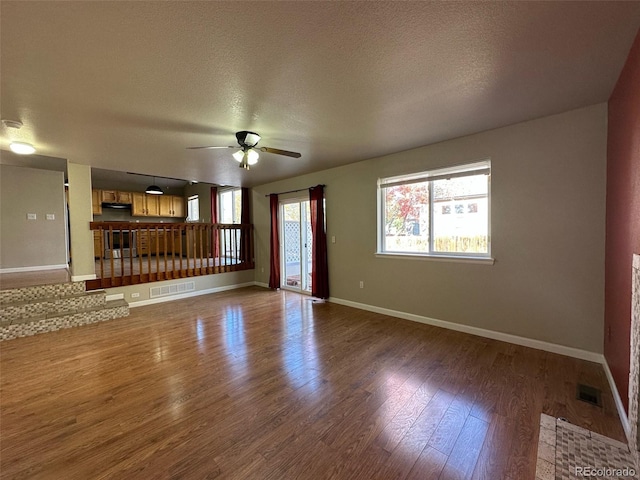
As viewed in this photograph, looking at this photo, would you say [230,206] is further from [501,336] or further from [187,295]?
[501,336]

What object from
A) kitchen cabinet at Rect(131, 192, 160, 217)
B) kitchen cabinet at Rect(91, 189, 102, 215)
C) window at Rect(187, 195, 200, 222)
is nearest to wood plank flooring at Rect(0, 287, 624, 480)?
kitchen cabinet at Rect(91, 189, 102, 215)

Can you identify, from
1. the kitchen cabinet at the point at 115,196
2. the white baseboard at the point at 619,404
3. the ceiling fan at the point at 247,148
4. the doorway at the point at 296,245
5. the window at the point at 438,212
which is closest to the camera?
the white baseboard at the point at 619,404

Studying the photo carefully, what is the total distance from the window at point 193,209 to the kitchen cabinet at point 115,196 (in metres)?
1.76

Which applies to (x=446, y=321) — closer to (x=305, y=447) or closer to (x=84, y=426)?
(x=305, y=447)

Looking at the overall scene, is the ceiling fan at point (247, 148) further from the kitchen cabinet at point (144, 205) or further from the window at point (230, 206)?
the kitchen cabinet at point (144, 205)

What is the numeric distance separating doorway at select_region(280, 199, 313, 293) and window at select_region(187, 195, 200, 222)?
171 inches

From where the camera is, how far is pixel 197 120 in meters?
2.71

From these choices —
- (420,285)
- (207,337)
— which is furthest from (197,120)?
(420,285)

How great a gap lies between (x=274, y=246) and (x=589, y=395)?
528 centimetres

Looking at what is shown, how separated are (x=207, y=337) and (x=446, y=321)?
3.20m

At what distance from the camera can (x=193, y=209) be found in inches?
366

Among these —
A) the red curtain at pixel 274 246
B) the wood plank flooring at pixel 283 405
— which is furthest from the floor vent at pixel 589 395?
the red curtain at pixel 274 246

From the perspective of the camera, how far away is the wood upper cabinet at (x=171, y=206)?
898 cm

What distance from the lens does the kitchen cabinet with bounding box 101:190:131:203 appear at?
25.7 feet
